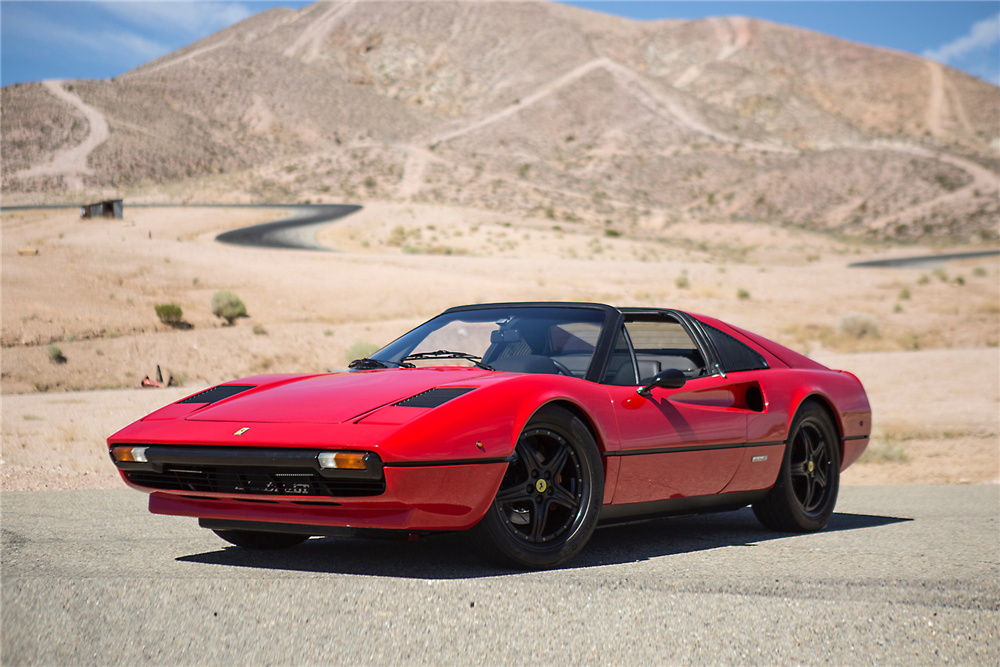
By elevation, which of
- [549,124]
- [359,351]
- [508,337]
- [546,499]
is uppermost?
[549,124]

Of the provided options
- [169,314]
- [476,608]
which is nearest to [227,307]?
[169,314]

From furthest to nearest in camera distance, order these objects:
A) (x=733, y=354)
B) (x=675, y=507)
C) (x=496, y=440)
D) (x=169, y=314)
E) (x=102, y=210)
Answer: (x=102, y=210) → (x=169, y=314) → (x=733, y=354) → (x=675, y=507) → (x=496, y=440)

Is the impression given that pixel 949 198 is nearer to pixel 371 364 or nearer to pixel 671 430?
pixel 671 430

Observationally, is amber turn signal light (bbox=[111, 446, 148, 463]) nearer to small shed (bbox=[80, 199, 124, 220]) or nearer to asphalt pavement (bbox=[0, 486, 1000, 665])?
asphalt pavement (bbox=[0, 486, 1000, 665])

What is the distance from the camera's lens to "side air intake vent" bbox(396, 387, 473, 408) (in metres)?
3.72

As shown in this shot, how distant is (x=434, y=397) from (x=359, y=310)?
2286cm

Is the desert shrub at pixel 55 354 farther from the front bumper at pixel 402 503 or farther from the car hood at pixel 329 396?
the front bumper at pixel 402 503

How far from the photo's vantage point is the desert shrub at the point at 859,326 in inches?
1017

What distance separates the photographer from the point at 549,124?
9706 cm

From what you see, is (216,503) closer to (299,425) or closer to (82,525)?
(299,425)

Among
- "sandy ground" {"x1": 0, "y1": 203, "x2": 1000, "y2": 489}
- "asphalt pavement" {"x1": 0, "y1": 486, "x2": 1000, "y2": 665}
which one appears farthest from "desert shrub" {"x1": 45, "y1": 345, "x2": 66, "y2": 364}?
"asphalt pavement" {"x1": 0, "y1": 486, "x2": 1000, "y2": 665}

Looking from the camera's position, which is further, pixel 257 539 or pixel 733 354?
pixel 733 354

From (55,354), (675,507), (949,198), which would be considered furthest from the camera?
(949,198)

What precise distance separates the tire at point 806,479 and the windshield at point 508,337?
4.79ft
